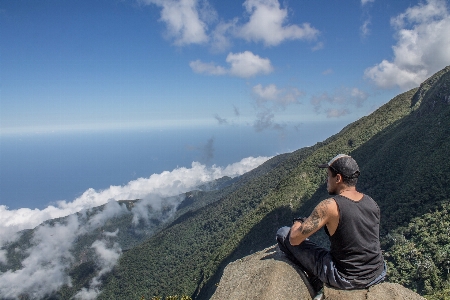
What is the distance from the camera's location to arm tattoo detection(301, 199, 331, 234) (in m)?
4.86

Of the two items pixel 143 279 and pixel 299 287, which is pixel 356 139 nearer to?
pixel 299 287

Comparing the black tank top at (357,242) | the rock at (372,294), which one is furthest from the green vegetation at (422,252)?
the black tank top at (357,242)

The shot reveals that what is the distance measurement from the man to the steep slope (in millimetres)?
50845

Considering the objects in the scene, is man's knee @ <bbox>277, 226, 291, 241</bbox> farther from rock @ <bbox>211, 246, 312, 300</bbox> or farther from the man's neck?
the man's neck

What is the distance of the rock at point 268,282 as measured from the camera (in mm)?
5453

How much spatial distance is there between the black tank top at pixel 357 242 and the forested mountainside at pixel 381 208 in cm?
1212

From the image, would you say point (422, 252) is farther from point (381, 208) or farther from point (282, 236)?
point (282, 236)

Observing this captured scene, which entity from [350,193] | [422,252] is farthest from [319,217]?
[422,252]

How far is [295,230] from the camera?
17.2ft

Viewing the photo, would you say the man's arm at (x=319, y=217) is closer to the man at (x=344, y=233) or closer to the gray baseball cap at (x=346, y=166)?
the man at (x=344, y=233)

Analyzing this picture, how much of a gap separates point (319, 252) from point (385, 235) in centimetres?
5073

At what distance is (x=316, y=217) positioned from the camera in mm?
4914

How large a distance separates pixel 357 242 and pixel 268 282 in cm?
192

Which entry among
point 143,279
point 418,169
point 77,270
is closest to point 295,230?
point 418,169
